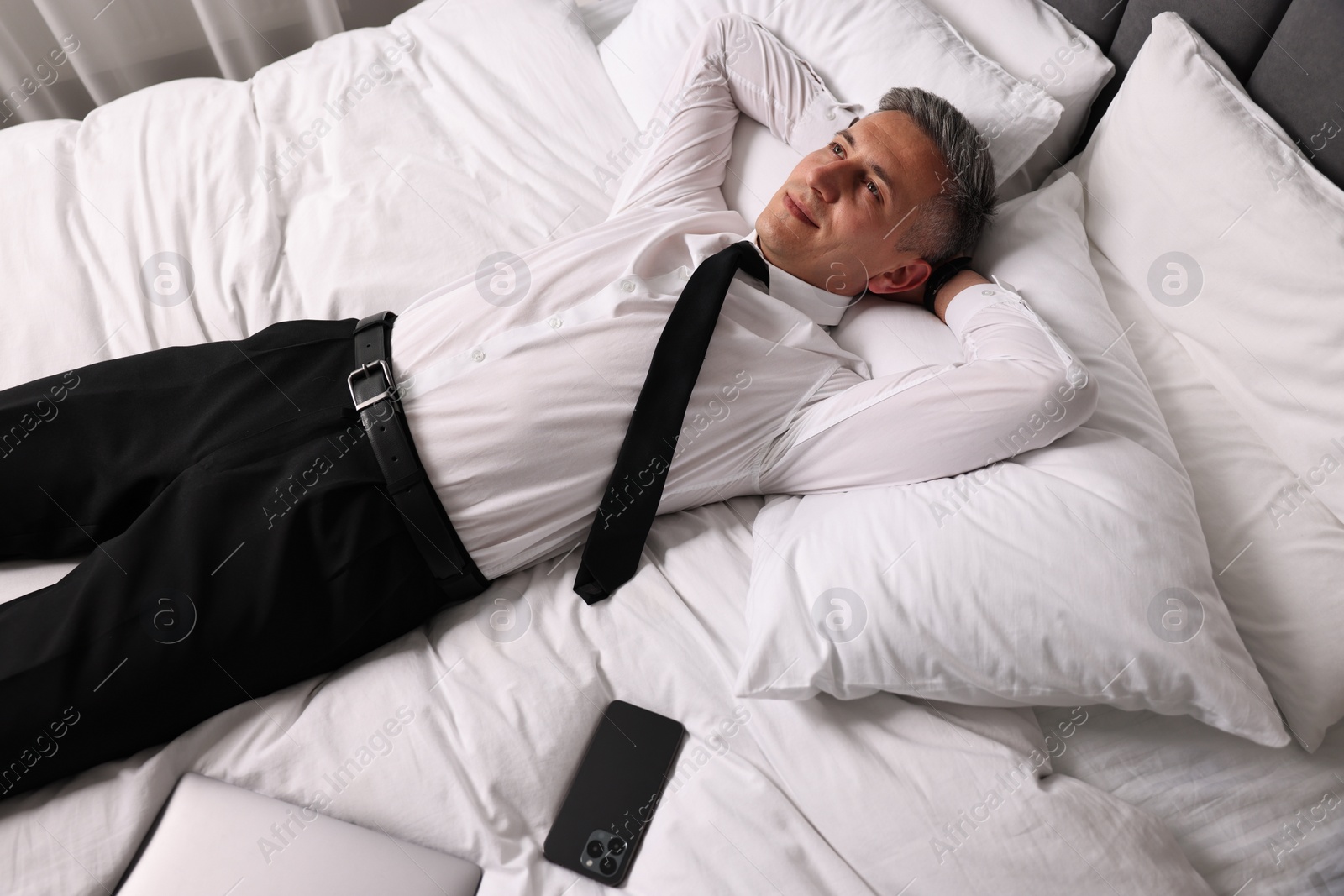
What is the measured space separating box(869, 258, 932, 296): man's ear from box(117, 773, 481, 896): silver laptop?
1083mm

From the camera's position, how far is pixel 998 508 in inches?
40.0

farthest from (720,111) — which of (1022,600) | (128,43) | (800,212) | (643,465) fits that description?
(128,43)

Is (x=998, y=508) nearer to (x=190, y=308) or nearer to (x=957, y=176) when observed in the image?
(x=957, y=176)

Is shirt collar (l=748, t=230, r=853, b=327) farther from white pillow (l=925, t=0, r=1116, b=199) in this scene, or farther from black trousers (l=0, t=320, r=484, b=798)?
black trousers (l=0, t=320, r=484, b=798)

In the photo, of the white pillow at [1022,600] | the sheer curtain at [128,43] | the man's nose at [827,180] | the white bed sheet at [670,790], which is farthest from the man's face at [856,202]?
the sheer curtain at [128,43]

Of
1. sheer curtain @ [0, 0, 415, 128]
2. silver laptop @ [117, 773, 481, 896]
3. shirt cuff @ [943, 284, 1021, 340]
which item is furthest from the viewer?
sheer curtain @ [0, 0, 415, 128]

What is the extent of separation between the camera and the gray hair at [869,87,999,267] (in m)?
1.30

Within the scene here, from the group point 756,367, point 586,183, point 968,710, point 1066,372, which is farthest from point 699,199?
point 968,710

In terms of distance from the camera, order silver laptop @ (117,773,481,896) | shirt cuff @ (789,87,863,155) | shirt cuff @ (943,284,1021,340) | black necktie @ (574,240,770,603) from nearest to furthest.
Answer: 1. silver laptop @ (117,773,481,896)
2. black necktie @ (574,240,770,603)
3. shirt cuff @ (943,284,1021,340)
4. shirt cuff @ (789,87,863,155)

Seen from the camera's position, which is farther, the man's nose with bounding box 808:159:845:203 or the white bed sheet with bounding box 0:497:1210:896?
the man's nose with bounding box 808:159:845:203

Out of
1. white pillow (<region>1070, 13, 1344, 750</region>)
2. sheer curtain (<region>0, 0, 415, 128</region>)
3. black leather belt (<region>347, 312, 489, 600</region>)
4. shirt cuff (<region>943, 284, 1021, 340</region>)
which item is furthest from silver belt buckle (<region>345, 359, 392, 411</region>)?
sheer curtain (<region>0, 0, 415, 128</region>)

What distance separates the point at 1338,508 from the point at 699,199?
3.60ft

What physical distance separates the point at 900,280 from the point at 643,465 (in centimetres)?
60

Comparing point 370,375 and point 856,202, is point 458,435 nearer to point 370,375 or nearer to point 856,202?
point 370,375
